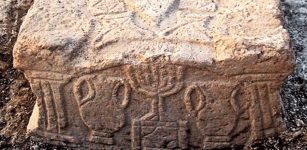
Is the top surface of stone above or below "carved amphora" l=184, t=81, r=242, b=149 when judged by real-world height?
above

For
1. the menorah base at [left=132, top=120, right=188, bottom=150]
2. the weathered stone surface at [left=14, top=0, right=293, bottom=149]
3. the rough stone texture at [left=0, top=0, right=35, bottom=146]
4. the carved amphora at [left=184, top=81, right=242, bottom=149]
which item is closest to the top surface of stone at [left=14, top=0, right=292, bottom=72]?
the weathered stone surface at [left=14, top=0, right=293, bottom=149]

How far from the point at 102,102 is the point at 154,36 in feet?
1.05

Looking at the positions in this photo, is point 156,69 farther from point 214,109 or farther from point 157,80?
point 214,109

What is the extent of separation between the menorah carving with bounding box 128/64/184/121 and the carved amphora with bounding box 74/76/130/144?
55 mm

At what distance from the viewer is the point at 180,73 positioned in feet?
6.88

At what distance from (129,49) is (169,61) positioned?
6.0 inches

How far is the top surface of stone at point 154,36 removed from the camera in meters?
2.06

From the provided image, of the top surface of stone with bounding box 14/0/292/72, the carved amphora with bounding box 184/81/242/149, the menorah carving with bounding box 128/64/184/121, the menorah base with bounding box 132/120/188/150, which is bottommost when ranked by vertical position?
the menorah base with bounding box 132/120/188/150

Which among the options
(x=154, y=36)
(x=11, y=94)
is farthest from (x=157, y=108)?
(x=11, y=94)

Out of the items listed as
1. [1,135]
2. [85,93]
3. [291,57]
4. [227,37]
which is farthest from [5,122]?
[291,57]

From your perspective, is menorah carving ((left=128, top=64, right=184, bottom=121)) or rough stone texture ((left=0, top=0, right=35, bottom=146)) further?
rough stone texture ((left=0, top=0, right=35, bottom=146))

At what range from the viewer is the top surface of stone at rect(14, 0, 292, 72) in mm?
2061

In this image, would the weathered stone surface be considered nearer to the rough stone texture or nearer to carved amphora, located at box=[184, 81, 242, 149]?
carved amphora, located at box=[184, 81, 242, 149]

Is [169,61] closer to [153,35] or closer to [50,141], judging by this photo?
[153,35]
